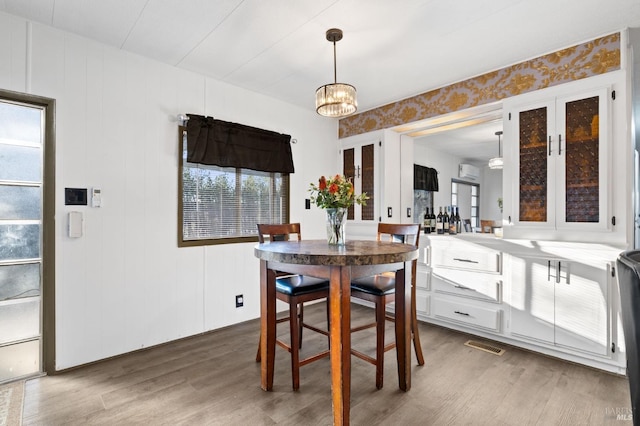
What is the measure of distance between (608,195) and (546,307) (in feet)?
3.19

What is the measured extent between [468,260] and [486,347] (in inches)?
30.5

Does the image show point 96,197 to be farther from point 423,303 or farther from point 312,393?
point 423,303

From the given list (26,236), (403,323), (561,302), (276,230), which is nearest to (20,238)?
(26,236)

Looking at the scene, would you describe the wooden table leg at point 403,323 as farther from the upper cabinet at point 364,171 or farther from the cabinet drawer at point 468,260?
the upper cabinet at point 364,171

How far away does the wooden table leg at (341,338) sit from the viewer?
162cm

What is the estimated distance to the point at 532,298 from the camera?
8.79 feet

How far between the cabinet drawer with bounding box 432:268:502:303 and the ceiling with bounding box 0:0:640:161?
1917 mm

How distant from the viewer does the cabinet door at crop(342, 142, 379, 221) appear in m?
3.98

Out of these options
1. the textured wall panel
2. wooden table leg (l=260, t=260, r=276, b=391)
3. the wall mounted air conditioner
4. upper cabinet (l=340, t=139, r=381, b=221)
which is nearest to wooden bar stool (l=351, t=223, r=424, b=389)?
wooden table leg (l=260, t=260, r=276, b=391)

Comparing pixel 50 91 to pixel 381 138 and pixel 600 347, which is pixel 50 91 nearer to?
pixel 381 138

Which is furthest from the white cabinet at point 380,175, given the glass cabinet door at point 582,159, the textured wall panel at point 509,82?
the glass cabinet door at point 582,159

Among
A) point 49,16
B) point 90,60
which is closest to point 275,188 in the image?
point 90,60

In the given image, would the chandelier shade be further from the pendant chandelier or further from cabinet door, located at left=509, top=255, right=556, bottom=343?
cabinet door, located at left=509, top=255, right=556, bottom=343
